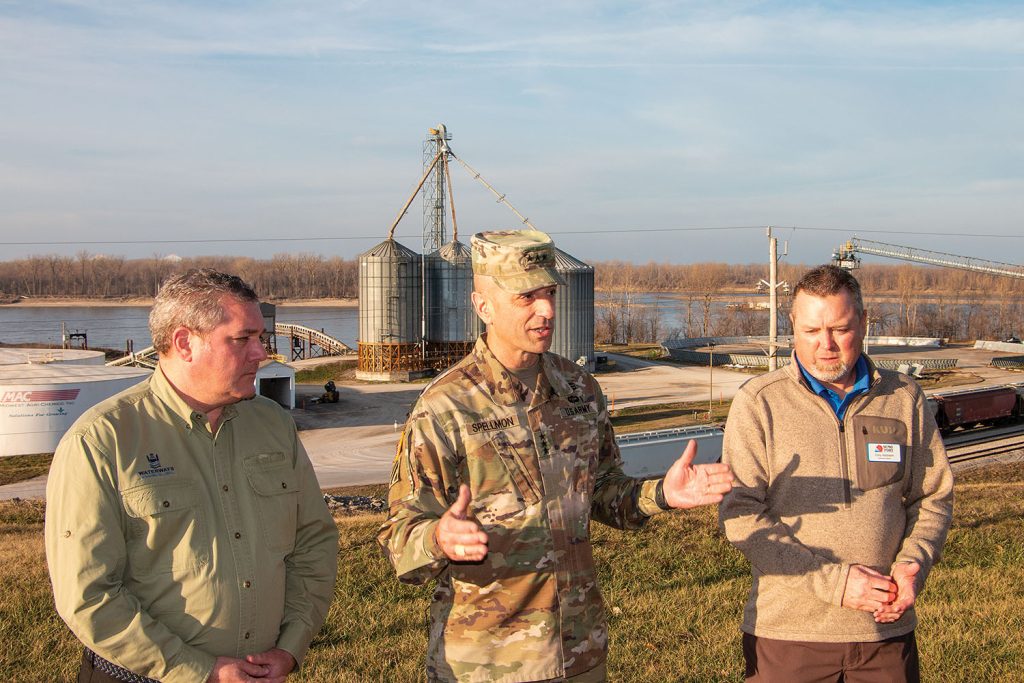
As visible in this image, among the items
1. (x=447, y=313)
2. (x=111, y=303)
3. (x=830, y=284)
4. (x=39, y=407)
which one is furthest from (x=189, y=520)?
(x=111, y=303)

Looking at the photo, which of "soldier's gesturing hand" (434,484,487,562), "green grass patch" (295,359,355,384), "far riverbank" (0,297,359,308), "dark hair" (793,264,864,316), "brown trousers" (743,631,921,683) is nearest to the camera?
"soldier's gesturing hand" (434,484,487,562)

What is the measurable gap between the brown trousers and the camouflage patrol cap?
73.3 inches

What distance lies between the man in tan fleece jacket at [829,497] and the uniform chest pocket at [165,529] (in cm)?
217

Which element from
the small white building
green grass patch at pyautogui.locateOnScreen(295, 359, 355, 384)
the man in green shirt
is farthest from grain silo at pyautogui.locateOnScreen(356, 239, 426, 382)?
the man in green shirt

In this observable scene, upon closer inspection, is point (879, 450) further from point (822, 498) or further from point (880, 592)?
point (880, 592)

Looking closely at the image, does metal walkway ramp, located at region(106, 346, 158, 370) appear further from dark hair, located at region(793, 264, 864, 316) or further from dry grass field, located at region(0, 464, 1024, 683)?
dark hair, located at region(793, 264, 864, 316)

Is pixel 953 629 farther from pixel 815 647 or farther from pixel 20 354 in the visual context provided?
pixel 20 354

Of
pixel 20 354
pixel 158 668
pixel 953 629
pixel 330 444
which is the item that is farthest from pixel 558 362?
pixel 20 354

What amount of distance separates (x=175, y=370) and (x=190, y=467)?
0.39m

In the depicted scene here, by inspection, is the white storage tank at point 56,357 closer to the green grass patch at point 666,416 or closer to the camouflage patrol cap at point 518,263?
the green grass patch at point 666,416

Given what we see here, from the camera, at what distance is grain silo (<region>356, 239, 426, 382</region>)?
4988 cm

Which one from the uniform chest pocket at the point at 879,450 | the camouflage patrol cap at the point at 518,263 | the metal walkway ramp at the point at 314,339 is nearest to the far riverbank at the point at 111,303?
the metal walkway ramp at the point at 314,339

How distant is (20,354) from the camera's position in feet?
162

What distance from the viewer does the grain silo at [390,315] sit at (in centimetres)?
4988
